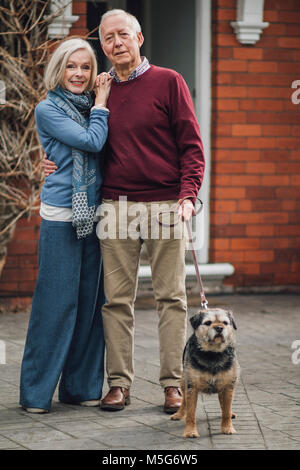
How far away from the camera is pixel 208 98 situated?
8.57 meters

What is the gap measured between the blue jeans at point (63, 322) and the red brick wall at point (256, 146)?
12.2ft

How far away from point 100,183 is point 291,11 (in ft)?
14.9

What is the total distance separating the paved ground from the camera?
14.0 feet

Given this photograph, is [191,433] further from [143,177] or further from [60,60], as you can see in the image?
[60,60]

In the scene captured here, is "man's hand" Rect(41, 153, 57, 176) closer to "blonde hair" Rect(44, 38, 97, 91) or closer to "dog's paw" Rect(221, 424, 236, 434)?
"blonde hair" Rect(44, 38, 97, 91)

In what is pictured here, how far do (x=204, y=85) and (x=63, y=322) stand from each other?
4.28 metres

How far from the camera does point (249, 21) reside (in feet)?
27.5

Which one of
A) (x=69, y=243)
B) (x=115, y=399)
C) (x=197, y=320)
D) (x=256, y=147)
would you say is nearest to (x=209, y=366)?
(x=197, y=320)

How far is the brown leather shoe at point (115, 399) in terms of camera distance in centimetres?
488

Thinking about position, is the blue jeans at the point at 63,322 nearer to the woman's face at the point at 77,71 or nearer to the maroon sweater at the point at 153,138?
the maroon sweater at the point at 153,138

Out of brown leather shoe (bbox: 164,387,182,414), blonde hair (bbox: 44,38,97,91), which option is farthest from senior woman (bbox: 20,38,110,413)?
brown leather shoe (bbox: 164,387,182,414)

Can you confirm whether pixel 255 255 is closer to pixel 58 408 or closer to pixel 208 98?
pixel 208 98

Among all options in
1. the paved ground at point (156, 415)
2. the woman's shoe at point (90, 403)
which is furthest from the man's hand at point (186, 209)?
the woman's shoe at point (90, 403)
